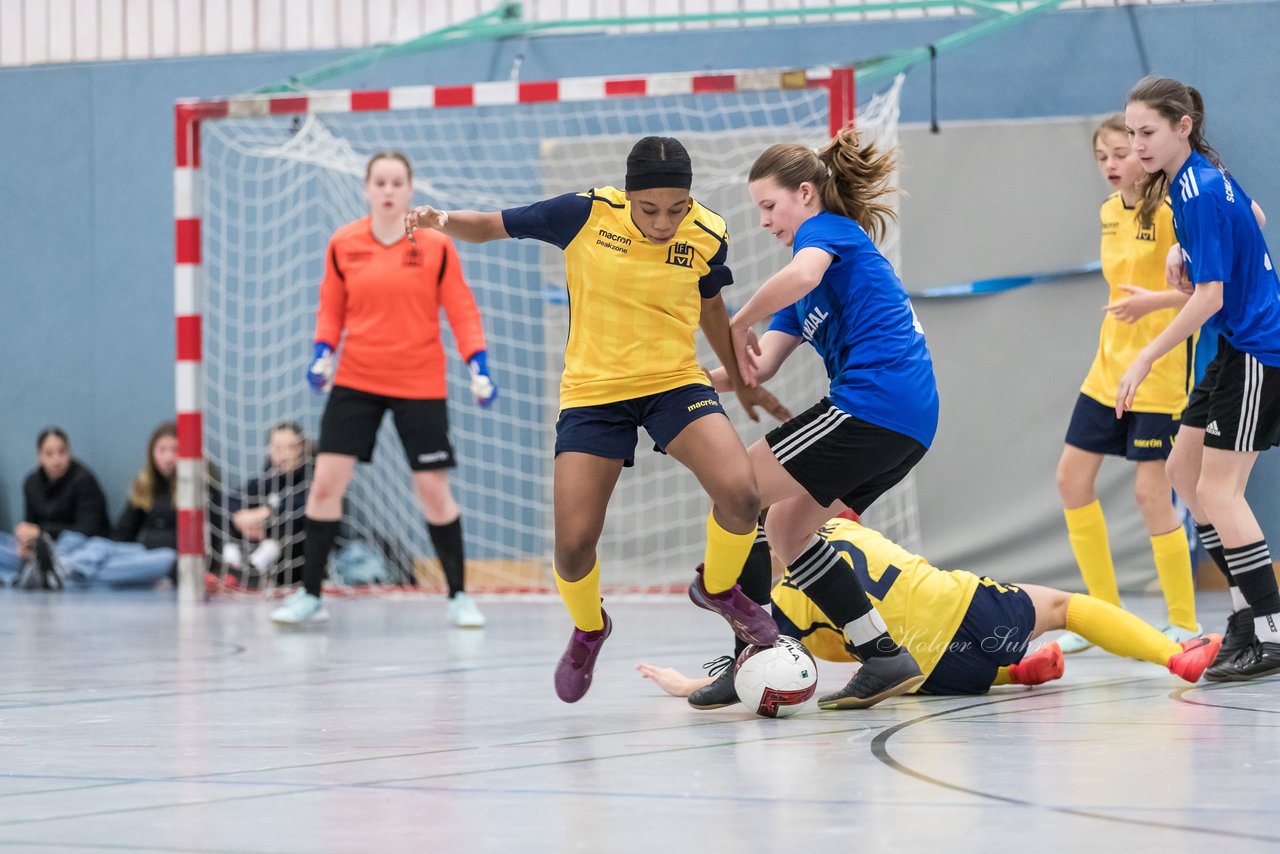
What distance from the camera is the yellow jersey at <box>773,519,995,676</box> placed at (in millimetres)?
4195

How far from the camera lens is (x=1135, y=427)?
5.52m

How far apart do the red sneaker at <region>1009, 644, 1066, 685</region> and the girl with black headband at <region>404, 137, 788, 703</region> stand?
841 mm

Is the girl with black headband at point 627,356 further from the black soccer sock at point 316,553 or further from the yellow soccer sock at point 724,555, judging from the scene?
the black soccer sock at point 316,553

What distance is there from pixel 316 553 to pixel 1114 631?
3856 mm

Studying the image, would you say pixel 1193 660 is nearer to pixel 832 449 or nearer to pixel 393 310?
pixel 832 449

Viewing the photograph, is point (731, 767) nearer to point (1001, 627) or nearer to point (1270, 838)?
point (1270, 838)

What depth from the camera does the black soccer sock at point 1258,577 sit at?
14.5ft

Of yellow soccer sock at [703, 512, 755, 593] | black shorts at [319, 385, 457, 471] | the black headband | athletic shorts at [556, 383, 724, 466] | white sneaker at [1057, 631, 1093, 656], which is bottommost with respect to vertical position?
white sneaker at [1057, 631, 1093, 656]

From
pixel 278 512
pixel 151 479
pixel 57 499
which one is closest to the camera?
pixel 278 512

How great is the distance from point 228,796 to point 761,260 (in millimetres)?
6724

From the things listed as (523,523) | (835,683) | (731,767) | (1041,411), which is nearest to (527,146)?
(523,523)

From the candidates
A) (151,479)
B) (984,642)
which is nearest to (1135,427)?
(984,642)

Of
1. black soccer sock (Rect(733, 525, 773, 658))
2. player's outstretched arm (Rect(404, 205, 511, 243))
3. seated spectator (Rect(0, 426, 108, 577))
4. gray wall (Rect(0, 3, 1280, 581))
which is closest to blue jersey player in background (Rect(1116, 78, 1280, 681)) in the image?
black soccer sock (Rect(733, 525, 773, 658))

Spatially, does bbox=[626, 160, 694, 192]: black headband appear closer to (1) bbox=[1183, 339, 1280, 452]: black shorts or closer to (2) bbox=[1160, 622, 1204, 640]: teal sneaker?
(1) bbox=[1183, 339, 1280, 452]: black shorts
